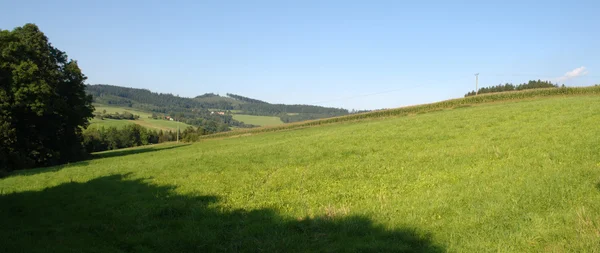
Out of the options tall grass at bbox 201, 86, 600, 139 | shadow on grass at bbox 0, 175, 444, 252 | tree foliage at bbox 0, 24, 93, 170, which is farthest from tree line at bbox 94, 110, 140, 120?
shadow on grass at bbox 0, 175, 444, 252

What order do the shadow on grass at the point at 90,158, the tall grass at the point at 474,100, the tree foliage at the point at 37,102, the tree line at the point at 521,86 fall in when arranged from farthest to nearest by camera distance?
the tree line at the point at 521,86 < the tall grass at the point at 474,100 < the tree foliage at the point at 37,102 < the shadow on grass at the point at 90,158

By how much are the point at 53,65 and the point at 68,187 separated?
105ft

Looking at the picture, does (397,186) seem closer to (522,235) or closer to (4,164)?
(522,235)

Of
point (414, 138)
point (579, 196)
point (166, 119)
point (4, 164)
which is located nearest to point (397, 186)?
point (579, 196)

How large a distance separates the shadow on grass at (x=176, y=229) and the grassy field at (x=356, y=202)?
0.04m

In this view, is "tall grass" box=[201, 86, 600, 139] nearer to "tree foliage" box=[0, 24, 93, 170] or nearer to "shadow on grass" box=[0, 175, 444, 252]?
"tree foliage" box=[0, 24, 93, 170]

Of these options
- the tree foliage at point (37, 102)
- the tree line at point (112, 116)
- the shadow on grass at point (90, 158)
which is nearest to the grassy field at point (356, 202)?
the shadow on grass at point (90, 158)

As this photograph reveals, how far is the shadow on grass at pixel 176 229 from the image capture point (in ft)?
26.5

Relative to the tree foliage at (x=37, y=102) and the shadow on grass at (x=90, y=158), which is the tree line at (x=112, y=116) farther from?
the tree foliage at (x=37, y=102)

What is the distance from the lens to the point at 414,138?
67.2ft

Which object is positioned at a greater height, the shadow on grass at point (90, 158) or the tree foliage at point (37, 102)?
the tree foliage at point (37, 102)

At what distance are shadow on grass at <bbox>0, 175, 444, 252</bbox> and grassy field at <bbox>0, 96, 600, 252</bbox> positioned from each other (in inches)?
1.6

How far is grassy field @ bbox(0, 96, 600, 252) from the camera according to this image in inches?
308

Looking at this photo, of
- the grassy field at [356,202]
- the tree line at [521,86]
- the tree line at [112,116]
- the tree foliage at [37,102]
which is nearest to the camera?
the grassy field at [356,202]
